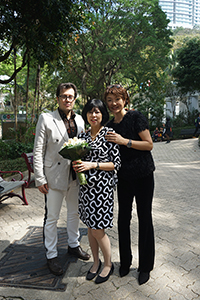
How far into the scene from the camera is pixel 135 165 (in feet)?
9.41

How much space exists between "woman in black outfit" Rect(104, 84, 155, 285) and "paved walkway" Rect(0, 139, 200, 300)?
0.22m

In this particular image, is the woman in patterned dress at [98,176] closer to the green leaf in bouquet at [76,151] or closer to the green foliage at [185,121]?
the green leaf in bouquet at [76,151]

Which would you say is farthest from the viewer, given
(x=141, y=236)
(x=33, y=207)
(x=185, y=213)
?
(x=33, y=207)

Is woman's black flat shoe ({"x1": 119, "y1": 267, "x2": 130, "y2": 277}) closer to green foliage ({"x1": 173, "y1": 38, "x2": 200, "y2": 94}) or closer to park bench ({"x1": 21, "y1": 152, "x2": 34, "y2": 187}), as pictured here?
park bench ({"x1": 21, "y1": 152, "x2": 34, "y2": 187})

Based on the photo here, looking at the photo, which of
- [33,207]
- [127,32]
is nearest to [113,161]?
[33,207]

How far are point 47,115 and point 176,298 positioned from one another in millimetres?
2405

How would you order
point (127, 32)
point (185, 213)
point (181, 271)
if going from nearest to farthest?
point (181, 271) → point (185, 213) → point (127, 32)

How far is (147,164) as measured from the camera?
9.45 feet

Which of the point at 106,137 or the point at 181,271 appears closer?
the point at 106,137

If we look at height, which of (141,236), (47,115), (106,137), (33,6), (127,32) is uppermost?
(127,32)

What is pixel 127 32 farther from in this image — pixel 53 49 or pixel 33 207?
pixel 33 207

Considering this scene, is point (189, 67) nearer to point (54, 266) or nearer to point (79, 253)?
point (79, 253)

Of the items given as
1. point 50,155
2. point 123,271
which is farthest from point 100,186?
point 123,271

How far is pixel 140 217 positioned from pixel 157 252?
3.36ft
